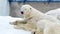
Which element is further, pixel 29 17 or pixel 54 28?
pixel 29 17

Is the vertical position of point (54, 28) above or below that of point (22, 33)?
above

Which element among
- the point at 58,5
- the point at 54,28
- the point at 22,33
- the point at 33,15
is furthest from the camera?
the point at 58,5

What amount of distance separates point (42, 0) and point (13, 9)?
114 cm

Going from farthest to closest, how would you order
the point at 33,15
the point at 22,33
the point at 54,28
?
1. the point at 33,15
2. the point at 22,33
3. the point at 54,28

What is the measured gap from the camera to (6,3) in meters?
5.02

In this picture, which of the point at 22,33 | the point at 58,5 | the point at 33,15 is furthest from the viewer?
the point at 58,5

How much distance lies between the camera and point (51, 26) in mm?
1430

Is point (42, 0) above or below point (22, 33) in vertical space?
above

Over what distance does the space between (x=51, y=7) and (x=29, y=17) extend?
259 centimetres

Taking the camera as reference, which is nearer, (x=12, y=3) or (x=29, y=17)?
(x=29, y=17)

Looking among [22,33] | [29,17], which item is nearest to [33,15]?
[29,17]

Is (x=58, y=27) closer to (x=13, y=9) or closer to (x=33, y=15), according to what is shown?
(x=33, y=15)

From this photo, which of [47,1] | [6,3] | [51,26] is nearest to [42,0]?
[47,1]

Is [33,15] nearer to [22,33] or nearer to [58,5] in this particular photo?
[22,33]
